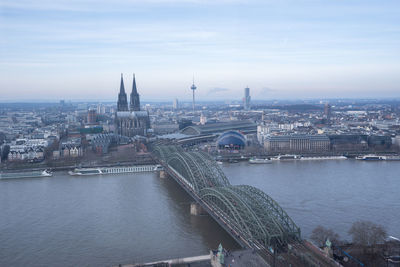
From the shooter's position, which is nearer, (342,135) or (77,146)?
(77,146)

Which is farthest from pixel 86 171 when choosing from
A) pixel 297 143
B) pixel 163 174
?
pixel 297 143

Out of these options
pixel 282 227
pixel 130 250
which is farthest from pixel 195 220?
pixel 282 227

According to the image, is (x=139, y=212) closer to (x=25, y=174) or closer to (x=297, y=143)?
(x=25, y=174)

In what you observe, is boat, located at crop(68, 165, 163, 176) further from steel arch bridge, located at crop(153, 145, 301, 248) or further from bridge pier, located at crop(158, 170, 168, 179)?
steel arch bridge, located at crop(153, 145, 301, 248)

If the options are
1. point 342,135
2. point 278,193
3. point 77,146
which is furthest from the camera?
point 342,135

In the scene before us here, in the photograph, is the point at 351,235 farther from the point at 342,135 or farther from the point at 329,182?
the point at 342,135

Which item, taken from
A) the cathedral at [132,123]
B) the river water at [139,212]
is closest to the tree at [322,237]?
the river water at [139,212]

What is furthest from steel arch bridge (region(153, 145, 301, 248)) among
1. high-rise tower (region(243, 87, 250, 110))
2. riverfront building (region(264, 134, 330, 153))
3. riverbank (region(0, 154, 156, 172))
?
high-rise tower (region(243, 87, 250, 110))
